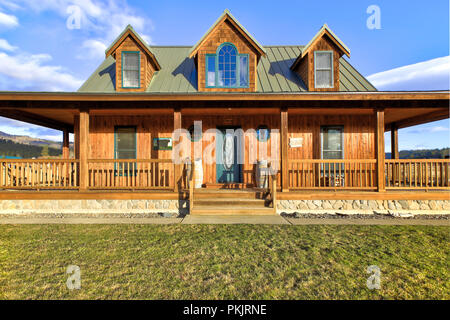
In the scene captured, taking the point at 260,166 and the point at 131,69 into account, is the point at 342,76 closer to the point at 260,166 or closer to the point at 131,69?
the point at 260,166

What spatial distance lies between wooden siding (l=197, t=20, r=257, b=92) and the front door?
1780 mm

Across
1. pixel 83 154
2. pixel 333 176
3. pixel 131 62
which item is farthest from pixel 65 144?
pixel 333 176

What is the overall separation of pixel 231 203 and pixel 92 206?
14.7 ft

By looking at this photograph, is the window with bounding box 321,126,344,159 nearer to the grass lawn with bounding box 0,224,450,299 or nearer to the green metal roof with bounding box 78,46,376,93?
the green metal roof with bounding box 78,46,376,93

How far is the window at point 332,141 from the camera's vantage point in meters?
9.28

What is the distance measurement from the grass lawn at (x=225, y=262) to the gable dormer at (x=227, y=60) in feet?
18.7

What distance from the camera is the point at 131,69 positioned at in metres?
8.71

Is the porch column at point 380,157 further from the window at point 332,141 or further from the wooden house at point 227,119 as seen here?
the window at point 332,141

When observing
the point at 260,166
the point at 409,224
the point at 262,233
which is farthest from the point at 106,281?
the point at 409,224

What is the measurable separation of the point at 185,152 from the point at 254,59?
4605mm

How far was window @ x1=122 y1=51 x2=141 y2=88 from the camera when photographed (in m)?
8.67

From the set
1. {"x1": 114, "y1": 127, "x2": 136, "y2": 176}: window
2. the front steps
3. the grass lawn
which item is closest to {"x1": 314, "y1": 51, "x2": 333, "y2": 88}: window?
the front steps

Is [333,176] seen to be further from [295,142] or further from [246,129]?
[246,129]

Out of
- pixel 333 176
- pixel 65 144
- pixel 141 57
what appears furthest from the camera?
pixel 65 144
